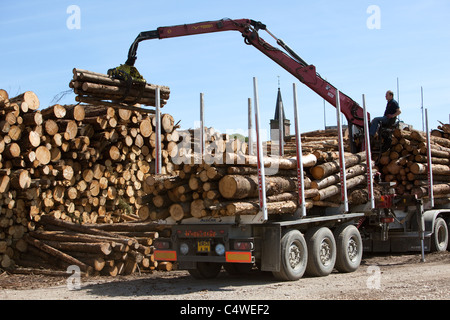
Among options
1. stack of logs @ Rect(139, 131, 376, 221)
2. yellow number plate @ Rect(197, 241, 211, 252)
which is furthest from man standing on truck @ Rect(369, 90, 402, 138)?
yellow number plate @ Rect(197, 241, 211, 252)

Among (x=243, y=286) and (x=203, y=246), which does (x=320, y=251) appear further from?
(x=203, y=246)

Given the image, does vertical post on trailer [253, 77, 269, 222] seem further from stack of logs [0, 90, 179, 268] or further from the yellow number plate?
stack of logs [0, 90, 179, 268]

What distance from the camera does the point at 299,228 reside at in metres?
10.4

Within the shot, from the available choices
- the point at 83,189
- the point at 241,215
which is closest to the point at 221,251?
the point at 241,215

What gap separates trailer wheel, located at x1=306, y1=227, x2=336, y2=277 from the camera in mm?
10320

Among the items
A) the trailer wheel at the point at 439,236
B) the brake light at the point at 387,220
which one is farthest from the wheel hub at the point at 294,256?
the trailer wheel at the point at 439,236

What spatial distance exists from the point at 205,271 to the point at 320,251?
2.18 metres

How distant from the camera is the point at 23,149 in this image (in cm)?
1280

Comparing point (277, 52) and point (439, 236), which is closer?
point (277, 52)

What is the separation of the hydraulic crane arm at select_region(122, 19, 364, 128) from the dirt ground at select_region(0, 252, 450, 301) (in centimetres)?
409
